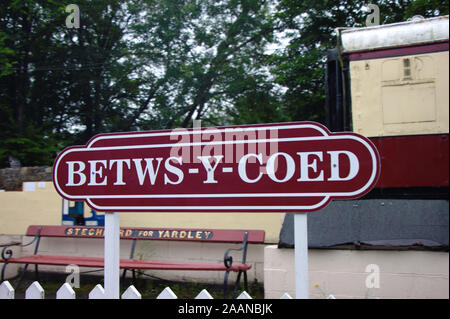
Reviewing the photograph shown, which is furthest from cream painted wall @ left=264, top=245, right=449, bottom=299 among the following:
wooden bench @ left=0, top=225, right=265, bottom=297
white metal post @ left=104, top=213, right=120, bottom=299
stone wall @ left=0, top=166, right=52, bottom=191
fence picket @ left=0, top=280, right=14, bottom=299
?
stone wall @ left=0, top=166, right=52, bottom=191

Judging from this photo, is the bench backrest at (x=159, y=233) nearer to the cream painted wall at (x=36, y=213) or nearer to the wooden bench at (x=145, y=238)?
the wooden bench at (x=145, y=238)

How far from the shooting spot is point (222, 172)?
203 centimetres

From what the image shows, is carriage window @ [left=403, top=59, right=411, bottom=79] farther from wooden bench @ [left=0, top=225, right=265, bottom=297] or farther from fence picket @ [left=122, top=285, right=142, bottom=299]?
fence picket @ [left=122, top=285, right=142, bottom=299]

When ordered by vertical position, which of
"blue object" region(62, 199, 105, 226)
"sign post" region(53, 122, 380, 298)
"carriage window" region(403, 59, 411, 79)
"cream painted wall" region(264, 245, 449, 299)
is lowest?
"cream painted wall" region(264, 245, 449, 299)

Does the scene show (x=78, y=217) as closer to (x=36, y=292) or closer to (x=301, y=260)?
(x=36, y=292)

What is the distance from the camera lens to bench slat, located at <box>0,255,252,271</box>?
4.30 metres

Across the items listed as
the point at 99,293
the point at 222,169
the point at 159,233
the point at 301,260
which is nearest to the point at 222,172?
the point at 222,169

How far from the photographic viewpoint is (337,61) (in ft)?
14.4

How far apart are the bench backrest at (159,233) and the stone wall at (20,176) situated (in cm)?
137

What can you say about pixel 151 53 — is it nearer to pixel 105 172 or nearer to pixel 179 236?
pixel 179 236

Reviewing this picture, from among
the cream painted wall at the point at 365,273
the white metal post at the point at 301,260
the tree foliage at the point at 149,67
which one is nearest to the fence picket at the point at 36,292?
the white metal post at the point at 301,260

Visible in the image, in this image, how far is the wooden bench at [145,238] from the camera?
173 inches
